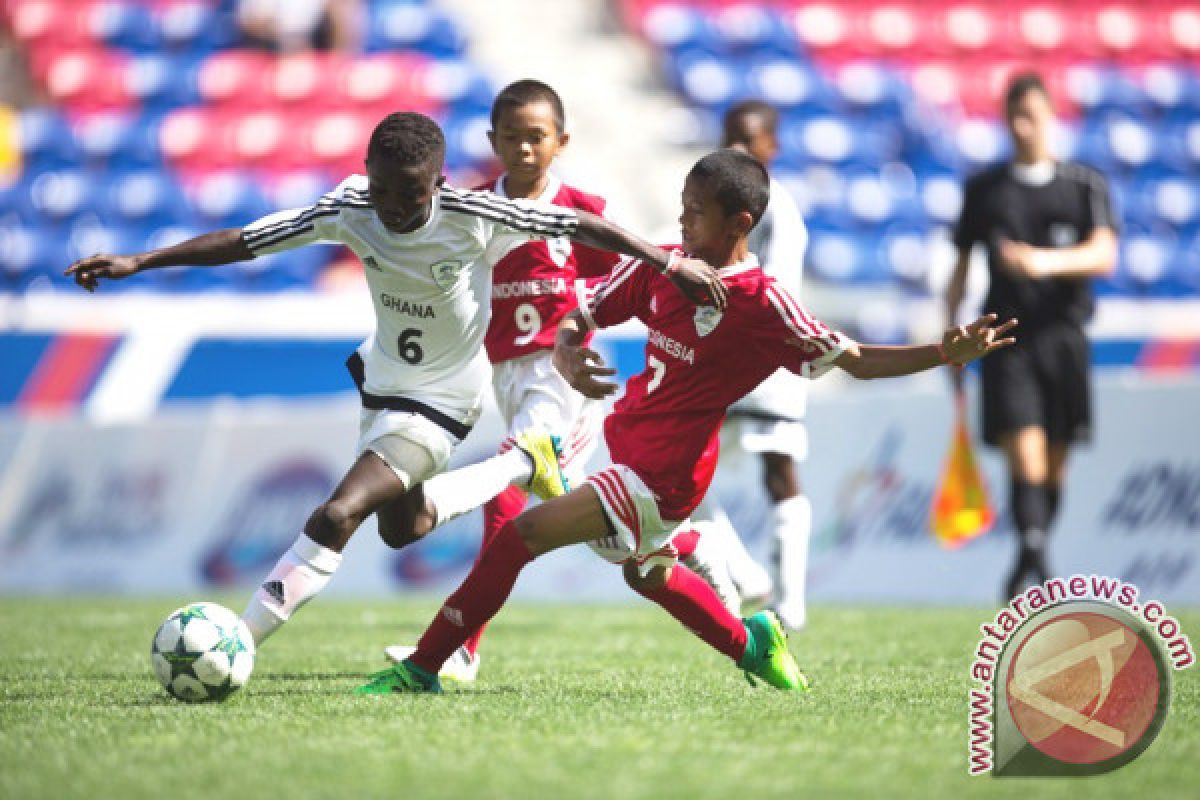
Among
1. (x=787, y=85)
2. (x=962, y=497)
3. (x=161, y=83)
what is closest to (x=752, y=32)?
(x=787, y=85)

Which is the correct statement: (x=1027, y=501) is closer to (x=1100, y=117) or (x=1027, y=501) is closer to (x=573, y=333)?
(x=573, y=333)

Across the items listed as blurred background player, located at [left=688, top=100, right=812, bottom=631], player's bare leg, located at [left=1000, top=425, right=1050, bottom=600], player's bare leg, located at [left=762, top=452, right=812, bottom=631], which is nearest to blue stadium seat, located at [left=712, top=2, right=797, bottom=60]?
player's bare leg, located at [left=1000, top=425, right=1050, bottom=600]

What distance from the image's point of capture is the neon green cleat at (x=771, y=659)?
537 cm

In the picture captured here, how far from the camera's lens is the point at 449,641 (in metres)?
5.20

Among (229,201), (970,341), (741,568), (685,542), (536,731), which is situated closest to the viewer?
(536,731)

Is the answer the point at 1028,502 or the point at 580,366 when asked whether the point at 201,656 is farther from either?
the point at 1028,502

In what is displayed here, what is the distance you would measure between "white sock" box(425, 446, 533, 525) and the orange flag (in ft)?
12.3

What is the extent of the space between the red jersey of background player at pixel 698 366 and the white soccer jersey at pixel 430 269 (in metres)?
0.52

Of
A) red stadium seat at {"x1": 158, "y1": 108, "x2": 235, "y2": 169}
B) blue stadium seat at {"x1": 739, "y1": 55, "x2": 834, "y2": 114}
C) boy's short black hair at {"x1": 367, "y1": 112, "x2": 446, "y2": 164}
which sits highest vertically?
blue stadium seat at {"x1": 739, "y1": 55, "x2": 834, "y2": 114}

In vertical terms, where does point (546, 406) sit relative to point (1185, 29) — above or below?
below

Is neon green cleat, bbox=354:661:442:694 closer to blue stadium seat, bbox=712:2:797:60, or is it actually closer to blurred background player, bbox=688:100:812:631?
blurred background player, bbox=688:100:812:631

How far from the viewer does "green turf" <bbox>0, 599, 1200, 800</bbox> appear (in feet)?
11.9

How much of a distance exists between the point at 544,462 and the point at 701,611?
3.61 feet

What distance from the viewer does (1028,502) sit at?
26.2 ft
